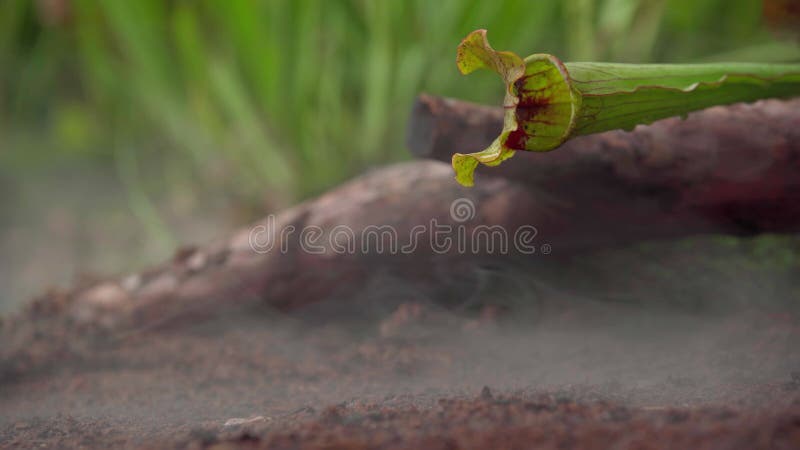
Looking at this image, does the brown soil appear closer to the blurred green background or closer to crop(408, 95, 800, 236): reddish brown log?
crop(408, 95, 800, 236): reddish brown log

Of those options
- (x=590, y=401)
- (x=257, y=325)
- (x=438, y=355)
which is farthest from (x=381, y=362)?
(x=590, y=401)

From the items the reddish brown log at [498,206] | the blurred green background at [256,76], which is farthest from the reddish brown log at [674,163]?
the blurred green background at [256,76]

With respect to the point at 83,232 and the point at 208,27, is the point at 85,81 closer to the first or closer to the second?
the point at 83,232

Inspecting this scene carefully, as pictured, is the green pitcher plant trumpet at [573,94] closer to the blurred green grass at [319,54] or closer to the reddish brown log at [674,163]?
the reddish brown log at [674,163]

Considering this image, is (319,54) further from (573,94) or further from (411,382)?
(573,94)

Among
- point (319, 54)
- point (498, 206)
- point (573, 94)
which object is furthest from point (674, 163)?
point (319, 54)

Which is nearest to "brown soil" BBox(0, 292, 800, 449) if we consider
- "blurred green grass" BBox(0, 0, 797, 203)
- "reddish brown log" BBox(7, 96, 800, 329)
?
"reddish brown log" BBox(7, 96, 800, 329)
